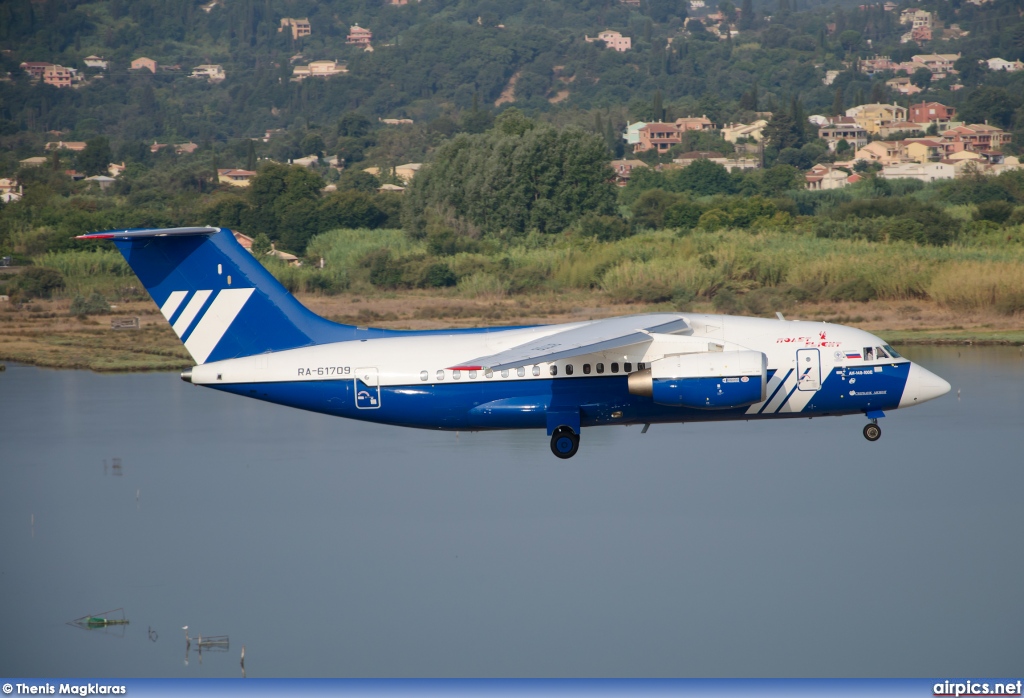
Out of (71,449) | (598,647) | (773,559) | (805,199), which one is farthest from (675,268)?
(805,199)

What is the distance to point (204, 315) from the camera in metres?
23.0

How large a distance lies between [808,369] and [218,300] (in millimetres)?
9681

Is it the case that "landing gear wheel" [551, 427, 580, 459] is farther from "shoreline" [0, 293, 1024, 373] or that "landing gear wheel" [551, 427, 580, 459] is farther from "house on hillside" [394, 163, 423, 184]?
"house on hillside" [394, 163, 423, 184]

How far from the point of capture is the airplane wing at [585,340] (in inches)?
786

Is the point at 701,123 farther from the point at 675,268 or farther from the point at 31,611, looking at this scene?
the point at 31,611

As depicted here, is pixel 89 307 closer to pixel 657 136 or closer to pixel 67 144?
pixel 657 136

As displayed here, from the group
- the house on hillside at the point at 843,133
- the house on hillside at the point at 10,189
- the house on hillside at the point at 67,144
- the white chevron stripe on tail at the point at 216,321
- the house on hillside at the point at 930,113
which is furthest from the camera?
the house on hillside at the point at 930,113

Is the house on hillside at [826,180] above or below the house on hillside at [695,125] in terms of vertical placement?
below

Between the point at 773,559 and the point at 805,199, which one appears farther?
the point at 805,199

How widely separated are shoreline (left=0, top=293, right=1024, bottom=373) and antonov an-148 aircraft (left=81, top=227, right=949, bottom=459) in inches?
672

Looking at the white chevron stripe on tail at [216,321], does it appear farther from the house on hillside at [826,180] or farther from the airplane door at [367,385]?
the house on hillside at [826,180]

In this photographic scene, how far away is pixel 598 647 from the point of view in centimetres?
1902

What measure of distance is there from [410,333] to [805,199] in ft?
217

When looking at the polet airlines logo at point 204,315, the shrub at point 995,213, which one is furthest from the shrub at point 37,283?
the shrub at point 995,213
